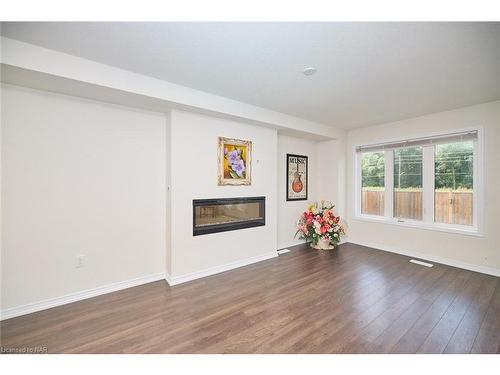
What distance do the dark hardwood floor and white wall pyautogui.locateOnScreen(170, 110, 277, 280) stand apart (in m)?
0.34

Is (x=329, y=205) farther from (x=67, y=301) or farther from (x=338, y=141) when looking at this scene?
(x=67, y=301)

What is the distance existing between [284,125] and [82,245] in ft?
10.4

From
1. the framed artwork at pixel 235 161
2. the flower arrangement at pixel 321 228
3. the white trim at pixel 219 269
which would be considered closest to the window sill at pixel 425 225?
the flower arrangement at pixel 321 228

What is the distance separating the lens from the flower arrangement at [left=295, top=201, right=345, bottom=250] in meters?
4.12

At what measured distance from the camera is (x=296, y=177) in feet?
14.9

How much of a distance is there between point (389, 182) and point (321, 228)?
1.60 meters

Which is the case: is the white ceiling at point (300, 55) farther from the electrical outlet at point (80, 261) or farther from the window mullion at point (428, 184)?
the electrical outlet at point (80, 261)

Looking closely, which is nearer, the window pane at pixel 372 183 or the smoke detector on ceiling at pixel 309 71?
the smoke detector on ceiling at pixel 309 71

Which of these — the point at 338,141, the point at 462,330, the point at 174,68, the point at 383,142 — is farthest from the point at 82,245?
the point at 383,142

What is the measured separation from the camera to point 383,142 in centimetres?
413

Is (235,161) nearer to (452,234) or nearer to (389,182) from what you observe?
(389,182)

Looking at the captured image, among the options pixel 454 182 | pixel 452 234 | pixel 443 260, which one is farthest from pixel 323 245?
pixel 454 182

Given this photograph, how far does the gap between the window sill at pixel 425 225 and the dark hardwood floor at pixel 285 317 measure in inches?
23.8

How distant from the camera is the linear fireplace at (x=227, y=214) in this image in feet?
9.77
